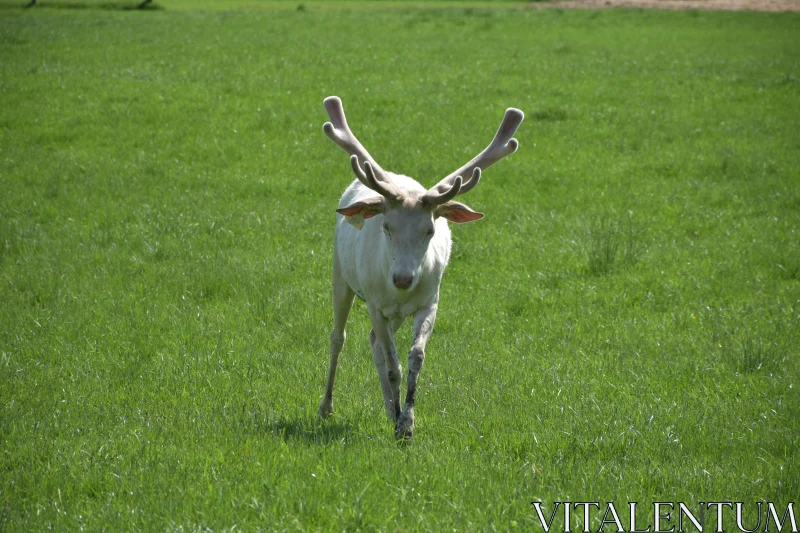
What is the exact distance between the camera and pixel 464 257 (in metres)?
11.9

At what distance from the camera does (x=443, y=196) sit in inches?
249

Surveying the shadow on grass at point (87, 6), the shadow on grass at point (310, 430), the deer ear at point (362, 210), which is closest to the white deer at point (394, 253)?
the deer ear at point (362, 210)

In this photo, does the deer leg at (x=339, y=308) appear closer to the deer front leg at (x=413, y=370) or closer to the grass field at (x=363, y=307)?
the grass field at (x=363, y=307)

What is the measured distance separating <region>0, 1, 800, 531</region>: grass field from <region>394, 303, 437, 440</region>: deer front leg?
179 millimetres

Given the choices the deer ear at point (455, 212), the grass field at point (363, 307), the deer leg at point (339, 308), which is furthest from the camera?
the deer leg at point (339, 308)

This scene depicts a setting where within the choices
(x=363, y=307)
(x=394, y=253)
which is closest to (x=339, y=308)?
(x=394, y=253)

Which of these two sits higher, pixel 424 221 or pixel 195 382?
pixel 424 221

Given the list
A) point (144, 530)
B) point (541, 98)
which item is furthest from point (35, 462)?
point (541, 98)

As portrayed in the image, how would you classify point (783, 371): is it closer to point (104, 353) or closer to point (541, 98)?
point (104, 353)

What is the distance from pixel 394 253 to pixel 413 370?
89 cm

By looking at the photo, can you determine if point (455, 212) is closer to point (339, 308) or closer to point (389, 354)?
point (389, 354)

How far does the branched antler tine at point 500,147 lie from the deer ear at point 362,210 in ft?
2.85

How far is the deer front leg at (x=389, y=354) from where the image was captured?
6848mm

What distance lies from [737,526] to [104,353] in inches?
230
